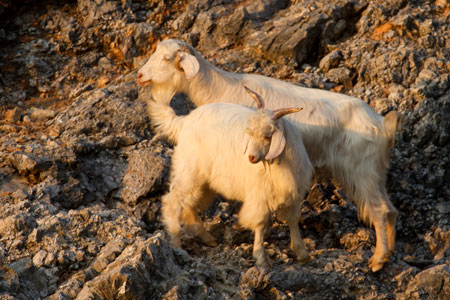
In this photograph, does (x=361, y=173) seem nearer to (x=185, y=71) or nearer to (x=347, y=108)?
(x=347, y=108)

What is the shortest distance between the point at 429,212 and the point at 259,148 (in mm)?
3459

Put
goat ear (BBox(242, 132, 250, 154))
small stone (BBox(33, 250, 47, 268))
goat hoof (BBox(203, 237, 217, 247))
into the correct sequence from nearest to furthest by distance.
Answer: small stone (BBox(33, 250, 47, 268)) < goat ear (BBox(242, 132, 250, 154)) < goat hoof (BBox(203, 237, 217, 247))

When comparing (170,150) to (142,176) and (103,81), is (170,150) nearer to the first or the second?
(142,176)

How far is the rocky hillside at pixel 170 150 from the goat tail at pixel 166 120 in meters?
0.84

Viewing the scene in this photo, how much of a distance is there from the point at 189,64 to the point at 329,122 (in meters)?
1.89

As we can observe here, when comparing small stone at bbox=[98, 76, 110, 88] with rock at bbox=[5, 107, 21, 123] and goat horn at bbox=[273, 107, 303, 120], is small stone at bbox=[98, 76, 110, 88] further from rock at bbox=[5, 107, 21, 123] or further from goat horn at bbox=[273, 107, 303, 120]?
goat horn at bbox=[273, 107, 303, 120]

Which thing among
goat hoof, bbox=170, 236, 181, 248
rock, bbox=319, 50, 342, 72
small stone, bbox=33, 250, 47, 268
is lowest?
goat hoof, bbox=170, 236, 181, 248

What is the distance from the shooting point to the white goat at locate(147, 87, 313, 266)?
22.3ft

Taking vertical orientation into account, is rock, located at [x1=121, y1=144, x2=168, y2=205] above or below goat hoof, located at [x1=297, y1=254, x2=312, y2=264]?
above

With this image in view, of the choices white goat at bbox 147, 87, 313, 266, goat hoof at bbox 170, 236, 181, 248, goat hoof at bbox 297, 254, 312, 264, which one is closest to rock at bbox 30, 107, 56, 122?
white goat at bbox 147, 87, 313, 266

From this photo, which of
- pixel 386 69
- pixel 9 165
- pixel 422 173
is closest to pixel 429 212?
pixel 422 173

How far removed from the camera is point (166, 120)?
8.02m

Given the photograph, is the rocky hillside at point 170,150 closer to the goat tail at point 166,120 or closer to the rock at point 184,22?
the rock at point 184,22

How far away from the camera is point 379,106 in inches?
397
